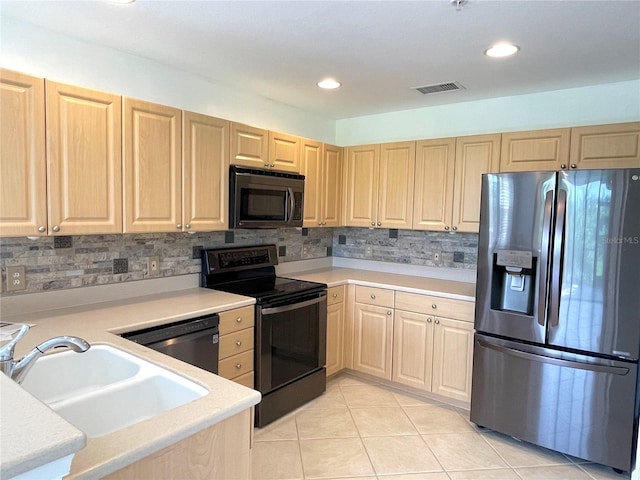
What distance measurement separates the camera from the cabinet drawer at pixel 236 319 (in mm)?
2389

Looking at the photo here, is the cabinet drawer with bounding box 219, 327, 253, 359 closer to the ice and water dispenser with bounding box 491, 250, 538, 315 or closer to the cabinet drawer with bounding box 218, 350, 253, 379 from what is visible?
the cabinet drawer with bounding box 218, 350, 253, 379

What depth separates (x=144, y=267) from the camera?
102 inches

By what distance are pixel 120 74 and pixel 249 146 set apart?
89cm

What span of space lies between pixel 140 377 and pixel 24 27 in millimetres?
1903

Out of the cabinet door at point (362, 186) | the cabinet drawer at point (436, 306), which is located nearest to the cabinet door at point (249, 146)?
the cabinet door at point (362, 186)

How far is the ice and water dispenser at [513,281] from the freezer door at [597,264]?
0.12 m

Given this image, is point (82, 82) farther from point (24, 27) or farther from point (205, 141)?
point (205, 141)

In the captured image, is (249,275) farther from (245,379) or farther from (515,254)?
(515,254)

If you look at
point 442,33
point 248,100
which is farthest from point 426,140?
point 248,100

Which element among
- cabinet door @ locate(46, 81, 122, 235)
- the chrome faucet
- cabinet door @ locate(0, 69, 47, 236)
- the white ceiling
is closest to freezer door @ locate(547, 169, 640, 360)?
the white ceiling

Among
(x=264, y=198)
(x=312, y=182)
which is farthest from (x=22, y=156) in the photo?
(x=312, y=182)

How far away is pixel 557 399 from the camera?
235cm

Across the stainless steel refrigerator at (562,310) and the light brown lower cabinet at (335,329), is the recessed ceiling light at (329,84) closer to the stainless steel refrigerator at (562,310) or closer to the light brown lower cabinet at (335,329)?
the stainless steel refrigerator at (562,310)

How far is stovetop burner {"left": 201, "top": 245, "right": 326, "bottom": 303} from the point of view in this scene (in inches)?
112
